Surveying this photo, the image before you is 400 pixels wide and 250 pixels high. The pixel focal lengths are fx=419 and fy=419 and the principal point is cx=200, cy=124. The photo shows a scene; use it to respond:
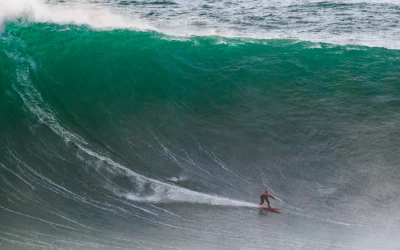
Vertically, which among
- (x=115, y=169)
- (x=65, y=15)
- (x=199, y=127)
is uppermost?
(x=65, y=15)

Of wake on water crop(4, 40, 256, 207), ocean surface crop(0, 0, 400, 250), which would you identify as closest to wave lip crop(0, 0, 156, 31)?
ocean surface crop(0, 0, 400, 250)

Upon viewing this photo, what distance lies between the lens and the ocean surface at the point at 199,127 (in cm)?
1744

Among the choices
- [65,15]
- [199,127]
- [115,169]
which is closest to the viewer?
[115,169]

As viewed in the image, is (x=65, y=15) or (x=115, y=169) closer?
(x=115, y=169)

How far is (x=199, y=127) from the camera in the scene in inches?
896

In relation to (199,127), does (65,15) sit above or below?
above

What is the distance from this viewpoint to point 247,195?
18797 millimetres

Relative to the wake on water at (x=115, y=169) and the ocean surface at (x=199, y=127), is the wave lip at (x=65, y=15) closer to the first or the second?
the ocean surface at (x=199, y=127)

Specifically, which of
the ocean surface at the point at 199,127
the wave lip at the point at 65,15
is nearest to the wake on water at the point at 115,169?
the ocean surface at the point at 199,127

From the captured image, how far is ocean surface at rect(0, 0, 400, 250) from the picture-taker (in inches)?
687

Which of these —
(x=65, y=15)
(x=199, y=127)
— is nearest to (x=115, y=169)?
(x=199, y=127)

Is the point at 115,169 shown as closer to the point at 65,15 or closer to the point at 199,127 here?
the point at 199,127

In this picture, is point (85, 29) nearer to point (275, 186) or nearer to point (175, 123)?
point (175, 123)

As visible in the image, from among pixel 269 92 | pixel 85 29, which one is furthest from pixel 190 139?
pixel 85 29
